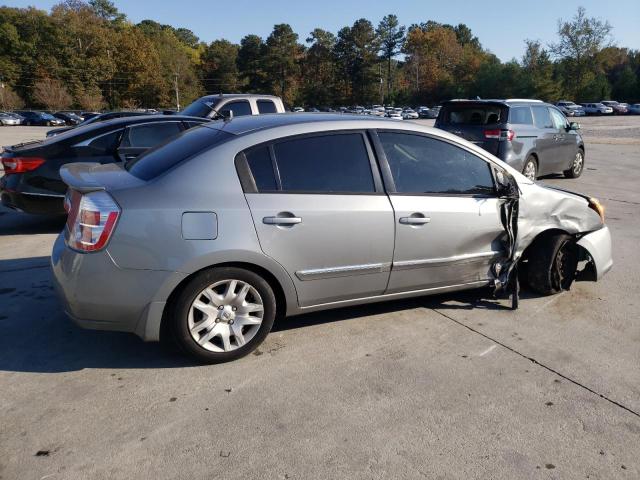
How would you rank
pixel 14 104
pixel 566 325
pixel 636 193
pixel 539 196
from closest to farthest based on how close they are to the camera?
pixel 566 325, pixel 539 196, pixel 636 193, pixel 14 104

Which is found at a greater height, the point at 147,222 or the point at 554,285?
the point at 147,222

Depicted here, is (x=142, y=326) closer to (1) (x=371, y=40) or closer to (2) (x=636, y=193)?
(2) (x=636, y=193)

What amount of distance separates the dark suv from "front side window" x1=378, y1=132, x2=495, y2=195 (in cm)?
625

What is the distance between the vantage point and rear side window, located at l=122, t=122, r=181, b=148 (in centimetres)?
751

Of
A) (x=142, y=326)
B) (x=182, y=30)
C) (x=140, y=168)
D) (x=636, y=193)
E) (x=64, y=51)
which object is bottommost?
(x=636, y=193)

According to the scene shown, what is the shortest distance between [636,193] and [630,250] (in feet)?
16.5

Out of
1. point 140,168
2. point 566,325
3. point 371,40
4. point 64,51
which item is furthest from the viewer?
point 371,40

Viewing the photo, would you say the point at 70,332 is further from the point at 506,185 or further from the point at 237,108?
the point at 237,108

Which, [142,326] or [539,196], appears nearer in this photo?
[142,326]

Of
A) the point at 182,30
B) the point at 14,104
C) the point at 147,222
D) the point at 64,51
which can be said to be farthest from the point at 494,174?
the point at 182,30

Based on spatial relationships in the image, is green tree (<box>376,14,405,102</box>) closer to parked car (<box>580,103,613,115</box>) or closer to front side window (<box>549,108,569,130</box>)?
parked car (<box>580,103,613,115</box>)

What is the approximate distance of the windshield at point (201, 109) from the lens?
10633 millimetres

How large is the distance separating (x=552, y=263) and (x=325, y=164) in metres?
2.26

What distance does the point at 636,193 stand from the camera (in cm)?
1066
